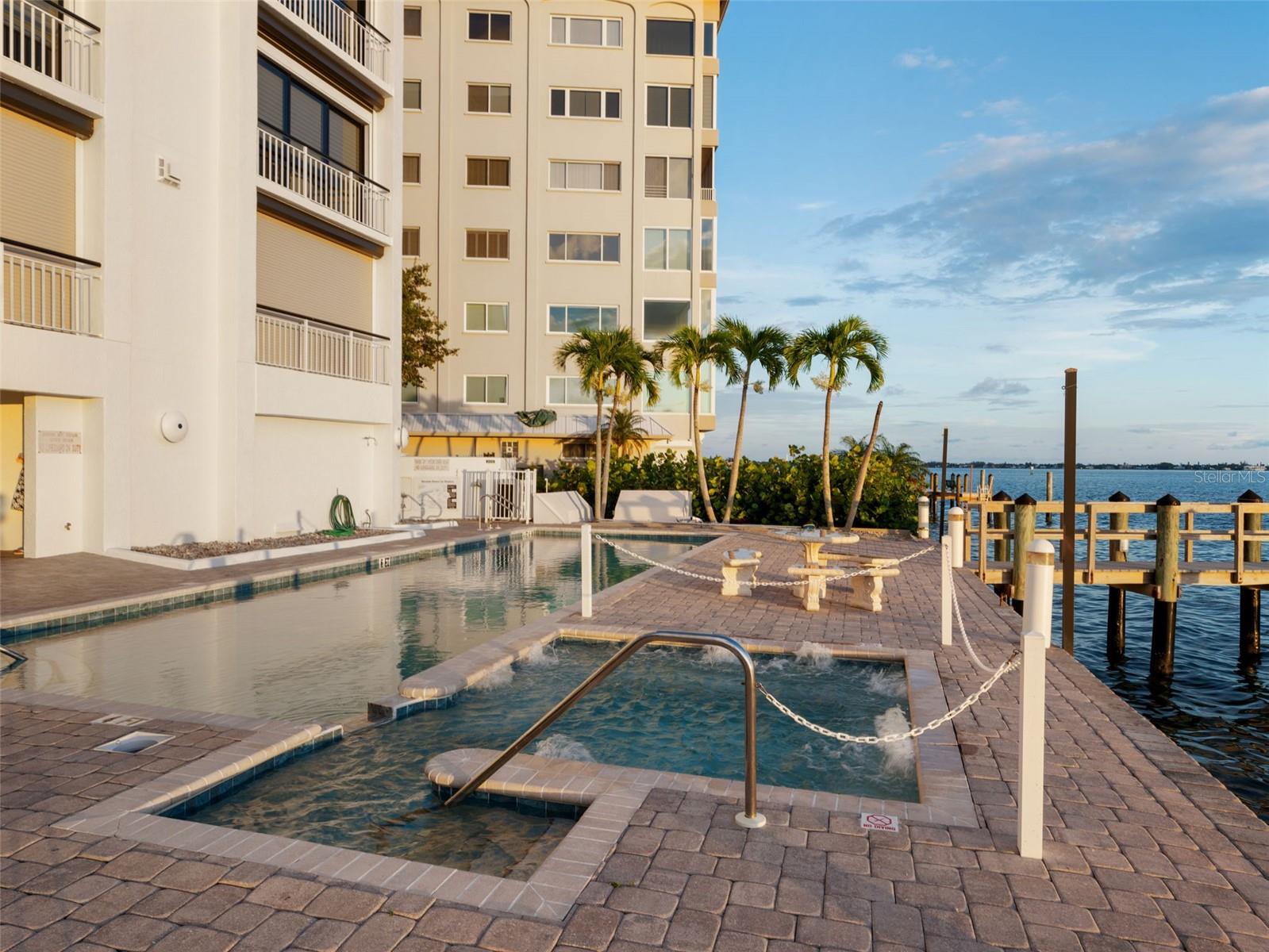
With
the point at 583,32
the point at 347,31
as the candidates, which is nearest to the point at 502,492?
the point at 347,31

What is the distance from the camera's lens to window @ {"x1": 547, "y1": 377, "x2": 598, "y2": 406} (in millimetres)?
31719

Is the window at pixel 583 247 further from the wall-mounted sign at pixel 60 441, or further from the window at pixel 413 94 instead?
the wall-mounted sign at pixel 60 441

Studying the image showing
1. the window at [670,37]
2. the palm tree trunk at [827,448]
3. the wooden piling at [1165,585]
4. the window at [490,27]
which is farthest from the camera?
the window at [670,37]

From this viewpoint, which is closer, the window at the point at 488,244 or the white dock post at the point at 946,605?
the white dock post at the point at 946,605

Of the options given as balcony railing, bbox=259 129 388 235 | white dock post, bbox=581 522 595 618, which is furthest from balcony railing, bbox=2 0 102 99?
white dock post, bbox=581 522 595 618

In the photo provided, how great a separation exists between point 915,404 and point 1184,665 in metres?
22.6

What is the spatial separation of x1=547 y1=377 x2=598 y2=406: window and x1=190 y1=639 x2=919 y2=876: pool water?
2334 cm

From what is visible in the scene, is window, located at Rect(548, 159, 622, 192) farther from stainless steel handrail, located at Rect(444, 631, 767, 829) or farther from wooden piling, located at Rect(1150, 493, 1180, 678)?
stainless steel handrail, located at Rect(444, 631, 767, 829)

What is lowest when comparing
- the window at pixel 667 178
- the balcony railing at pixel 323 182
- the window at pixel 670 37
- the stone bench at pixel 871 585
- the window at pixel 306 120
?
the stone bench at pixel 871 585

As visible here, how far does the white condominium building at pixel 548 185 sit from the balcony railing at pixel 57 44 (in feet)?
61.1

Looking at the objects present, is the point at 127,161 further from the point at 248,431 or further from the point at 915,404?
the point at 915,404

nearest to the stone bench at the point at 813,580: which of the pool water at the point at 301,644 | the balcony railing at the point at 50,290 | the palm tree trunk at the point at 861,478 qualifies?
the pool water at the point at 301,644

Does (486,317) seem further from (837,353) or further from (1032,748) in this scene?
(1032,748)

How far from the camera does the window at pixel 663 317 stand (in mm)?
32062
